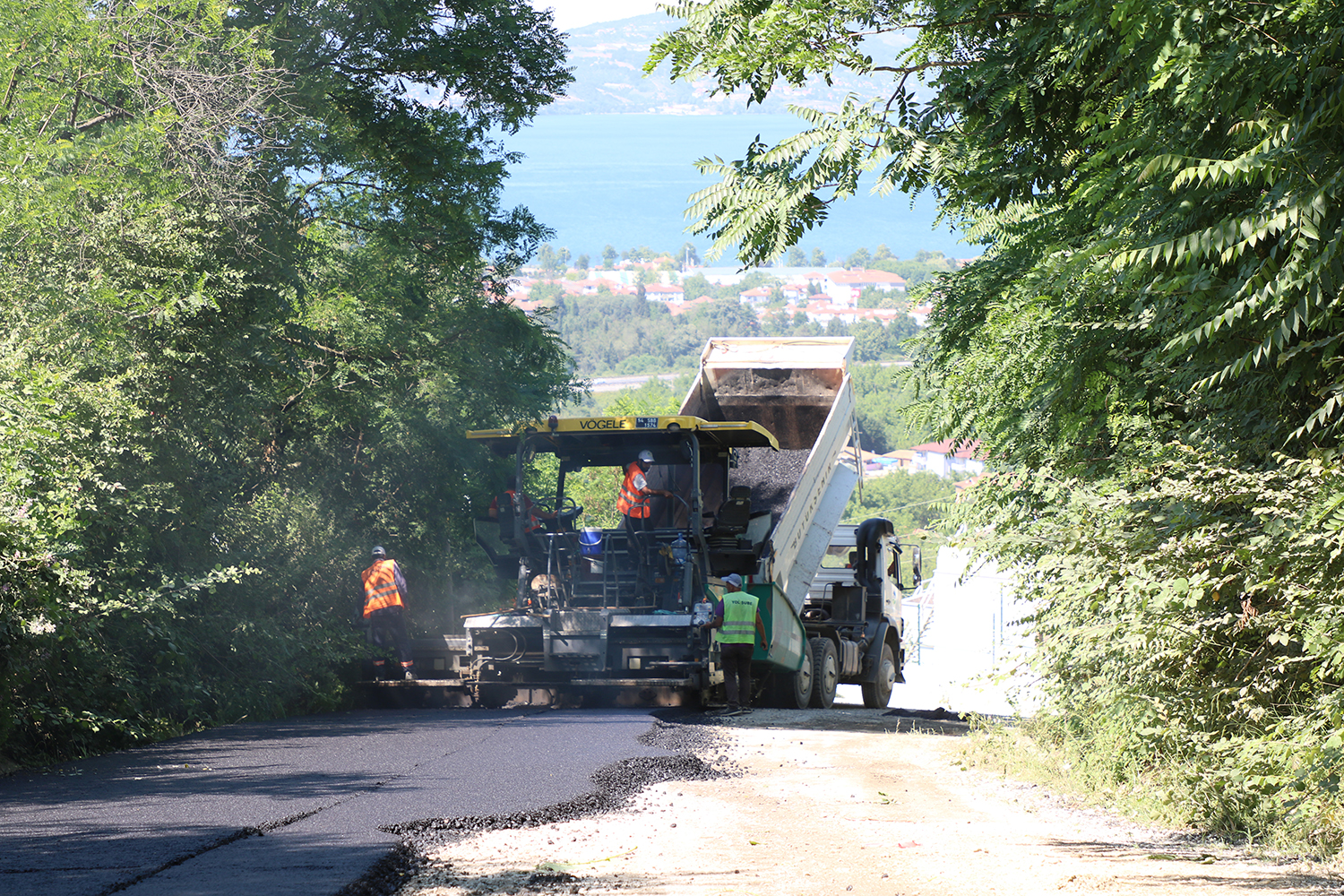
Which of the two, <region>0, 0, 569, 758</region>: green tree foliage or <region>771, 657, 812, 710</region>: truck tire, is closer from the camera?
<region>0, 0, 569, 758</region>: green tree foliage

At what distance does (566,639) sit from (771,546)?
91.6 inches

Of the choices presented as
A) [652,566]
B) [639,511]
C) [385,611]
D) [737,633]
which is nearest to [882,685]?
[737,633]

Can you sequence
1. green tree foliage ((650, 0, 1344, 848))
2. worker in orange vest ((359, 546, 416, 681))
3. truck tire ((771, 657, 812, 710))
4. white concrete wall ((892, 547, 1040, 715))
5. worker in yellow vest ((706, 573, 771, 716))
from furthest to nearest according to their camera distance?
white concrete wall ((892, 547, 1040, 715))
truck tire ((771, 657, 812, 710))
worker in orange vest ((359, 546, 416, 681))
worker in yellow vest ((706, 573, 771, 716))
green tree foliage ((650, 0, 1344, 848))

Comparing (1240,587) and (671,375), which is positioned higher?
(671,375)

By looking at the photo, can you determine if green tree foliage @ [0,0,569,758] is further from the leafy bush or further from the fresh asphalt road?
the leafy bush

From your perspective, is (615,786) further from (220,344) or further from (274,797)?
(220,344)

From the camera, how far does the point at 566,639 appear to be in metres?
11.3

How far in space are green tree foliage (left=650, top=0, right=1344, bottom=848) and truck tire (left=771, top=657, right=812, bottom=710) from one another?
5086 millimetres

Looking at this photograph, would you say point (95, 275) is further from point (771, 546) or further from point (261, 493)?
point (771, 546)

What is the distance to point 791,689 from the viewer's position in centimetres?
1315

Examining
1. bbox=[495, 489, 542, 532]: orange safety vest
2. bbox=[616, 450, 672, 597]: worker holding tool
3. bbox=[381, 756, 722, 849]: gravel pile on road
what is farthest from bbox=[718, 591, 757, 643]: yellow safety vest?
bbox=[381, 756, 722, 849]: gravel pile on road

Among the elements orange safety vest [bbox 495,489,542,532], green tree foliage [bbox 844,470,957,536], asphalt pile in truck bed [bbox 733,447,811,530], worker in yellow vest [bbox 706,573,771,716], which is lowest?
worker in yellow vest [bbox 706,573,771,716]

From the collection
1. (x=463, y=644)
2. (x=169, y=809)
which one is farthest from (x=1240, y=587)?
(x=463, y=644)

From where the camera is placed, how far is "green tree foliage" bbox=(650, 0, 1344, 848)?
525 cm
